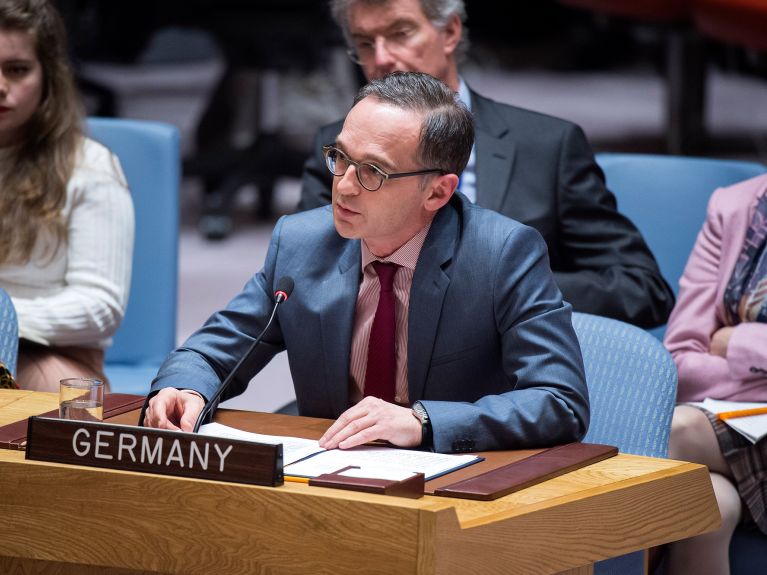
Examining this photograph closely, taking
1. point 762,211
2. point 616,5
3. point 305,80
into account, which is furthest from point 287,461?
point 305,80

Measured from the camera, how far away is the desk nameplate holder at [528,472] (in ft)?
6.23

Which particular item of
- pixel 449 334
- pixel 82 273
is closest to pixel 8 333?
pixel 82 273

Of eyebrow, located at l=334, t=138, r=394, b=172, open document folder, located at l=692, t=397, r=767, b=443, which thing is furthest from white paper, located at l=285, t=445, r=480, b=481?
open document folder, located at l=692, t=397, r=767, b=443

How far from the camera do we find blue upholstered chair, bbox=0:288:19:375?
2.78 m

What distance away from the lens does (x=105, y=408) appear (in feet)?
7.72

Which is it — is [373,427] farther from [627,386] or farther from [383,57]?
[383,57]

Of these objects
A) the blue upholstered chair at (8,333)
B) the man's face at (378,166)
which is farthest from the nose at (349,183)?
the blue upholstered chair at (8,333)

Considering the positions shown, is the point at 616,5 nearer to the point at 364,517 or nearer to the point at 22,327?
the point at 22,327

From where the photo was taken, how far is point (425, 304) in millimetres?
2367

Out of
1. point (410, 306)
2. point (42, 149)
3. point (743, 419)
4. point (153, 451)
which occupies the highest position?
point (42, 149)

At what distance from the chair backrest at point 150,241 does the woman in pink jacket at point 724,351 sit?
4.32 feet

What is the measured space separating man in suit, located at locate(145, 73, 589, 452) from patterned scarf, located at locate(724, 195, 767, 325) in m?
0.84

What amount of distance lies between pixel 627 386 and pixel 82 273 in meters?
1.26

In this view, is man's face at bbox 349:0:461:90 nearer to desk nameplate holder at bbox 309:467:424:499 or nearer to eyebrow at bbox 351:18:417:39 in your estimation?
eyebrow at bbox 351:18:417:39
